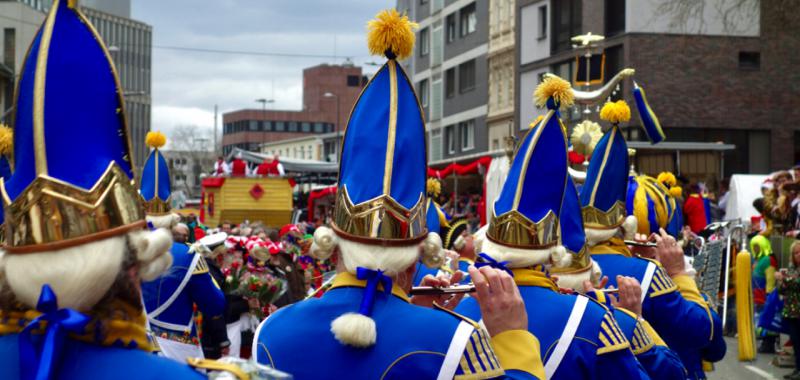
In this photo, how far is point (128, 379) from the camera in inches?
90.5

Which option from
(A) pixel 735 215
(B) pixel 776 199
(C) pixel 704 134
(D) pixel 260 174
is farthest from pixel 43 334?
(C) pixel 704 134

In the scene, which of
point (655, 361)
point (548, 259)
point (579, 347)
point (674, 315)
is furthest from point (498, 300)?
point (674, 315)

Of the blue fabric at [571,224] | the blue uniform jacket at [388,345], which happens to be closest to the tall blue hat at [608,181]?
the blue fabric at [571,224]

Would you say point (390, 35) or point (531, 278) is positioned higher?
point (390, 35)

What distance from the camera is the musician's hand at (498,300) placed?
11.6 feet

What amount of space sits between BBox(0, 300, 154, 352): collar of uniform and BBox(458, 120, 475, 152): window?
49.4 metres

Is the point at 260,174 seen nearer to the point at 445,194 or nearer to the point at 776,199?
the point at 445,194

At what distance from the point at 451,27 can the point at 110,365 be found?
175ft

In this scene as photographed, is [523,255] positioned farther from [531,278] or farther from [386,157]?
[386,157]

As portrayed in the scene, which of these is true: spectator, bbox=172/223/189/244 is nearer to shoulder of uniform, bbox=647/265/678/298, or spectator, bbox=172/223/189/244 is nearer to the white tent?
shoulder of uniform, bbox=647/265/678/298

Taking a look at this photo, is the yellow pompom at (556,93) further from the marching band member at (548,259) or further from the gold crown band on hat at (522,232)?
the gold crown band on hat at (522,232)

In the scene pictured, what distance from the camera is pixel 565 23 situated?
40.4 m

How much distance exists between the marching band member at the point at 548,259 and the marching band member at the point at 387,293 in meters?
0.87

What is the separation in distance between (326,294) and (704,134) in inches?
1348
